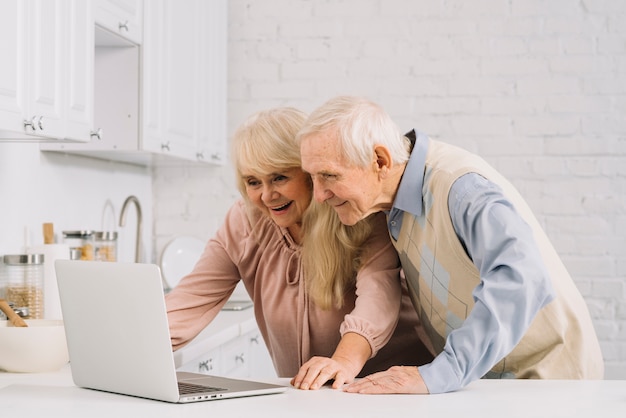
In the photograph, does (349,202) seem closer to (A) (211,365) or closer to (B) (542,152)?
(A) (211,365)

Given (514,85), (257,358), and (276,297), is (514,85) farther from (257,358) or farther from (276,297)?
(276,297)

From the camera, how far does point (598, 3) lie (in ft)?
13.8

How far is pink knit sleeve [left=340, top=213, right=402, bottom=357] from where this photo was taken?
2.00 m

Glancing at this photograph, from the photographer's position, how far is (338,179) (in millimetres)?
1963

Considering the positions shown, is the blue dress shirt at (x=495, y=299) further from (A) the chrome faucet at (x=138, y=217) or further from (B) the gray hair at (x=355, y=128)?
(A) the chrome faucet at (x=138, y=217)

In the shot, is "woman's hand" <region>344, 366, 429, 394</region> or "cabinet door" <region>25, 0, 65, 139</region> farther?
"cabinet door" <region>25, 0, 65, 139</region>

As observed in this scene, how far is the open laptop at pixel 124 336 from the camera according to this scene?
1634 millimetres

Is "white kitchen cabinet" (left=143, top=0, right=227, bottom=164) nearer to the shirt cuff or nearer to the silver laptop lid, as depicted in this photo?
the silver laptop lid

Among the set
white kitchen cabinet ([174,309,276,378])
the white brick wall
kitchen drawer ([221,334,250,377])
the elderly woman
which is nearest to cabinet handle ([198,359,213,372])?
white kitchen cabinet ([174,309,276,378])

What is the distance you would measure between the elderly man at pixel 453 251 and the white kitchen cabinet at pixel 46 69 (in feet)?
2.73

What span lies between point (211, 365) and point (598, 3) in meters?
2.52

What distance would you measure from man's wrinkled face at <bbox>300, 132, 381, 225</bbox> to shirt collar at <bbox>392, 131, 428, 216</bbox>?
0.06m

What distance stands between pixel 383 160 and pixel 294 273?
0.48m

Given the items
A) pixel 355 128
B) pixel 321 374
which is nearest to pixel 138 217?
pixel 355 128
